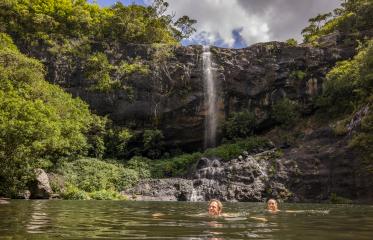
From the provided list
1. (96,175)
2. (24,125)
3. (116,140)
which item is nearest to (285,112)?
(116,140)

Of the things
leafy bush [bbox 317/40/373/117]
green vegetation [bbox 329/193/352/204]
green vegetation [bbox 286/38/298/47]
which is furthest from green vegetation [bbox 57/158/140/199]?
green vegetation [bbox 286/38/298/47]

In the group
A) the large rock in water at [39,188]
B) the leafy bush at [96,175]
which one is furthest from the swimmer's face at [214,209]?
the leafy bush at [96,175]

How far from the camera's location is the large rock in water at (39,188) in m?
26.5

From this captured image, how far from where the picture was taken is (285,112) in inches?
1646

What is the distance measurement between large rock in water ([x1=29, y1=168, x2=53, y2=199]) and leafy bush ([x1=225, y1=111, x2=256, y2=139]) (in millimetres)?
20088

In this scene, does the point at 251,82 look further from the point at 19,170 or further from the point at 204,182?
the point at 19,170

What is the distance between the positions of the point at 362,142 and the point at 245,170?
833cm

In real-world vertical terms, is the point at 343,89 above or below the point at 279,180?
above

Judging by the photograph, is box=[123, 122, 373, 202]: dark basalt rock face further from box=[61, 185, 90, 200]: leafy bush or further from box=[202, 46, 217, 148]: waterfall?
box=[202, 46, 217, 148]: waterfall

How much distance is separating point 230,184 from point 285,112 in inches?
543

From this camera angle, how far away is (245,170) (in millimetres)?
31719

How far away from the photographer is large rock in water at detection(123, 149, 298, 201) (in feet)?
99.2

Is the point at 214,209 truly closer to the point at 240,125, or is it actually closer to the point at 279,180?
the point at 279,180

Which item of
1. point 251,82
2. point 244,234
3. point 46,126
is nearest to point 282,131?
point 251,82
